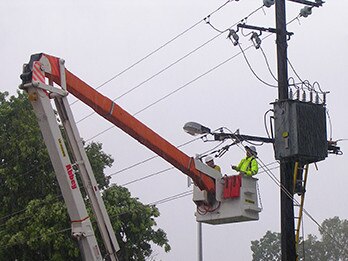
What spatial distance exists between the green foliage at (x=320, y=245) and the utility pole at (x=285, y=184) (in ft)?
162

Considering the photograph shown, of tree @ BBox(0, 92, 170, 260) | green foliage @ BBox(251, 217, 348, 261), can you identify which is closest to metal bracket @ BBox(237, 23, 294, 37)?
tree @ BBox(0, 92, 170, 260)

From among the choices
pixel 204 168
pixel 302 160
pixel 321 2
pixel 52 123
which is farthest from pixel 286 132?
pixel 52 123

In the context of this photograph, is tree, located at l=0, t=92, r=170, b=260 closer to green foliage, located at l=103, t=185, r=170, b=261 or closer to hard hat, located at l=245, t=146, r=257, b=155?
green foliage, located at l=103, t=185, r=170, b=261

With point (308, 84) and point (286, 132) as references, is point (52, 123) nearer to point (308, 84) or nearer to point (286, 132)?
point (286, 132)

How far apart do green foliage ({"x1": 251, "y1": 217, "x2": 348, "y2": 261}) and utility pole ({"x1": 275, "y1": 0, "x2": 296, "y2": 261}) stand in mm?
49309

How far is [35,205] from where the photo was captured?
21797mm

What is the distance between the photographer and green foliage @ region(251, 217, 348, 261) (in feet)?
214

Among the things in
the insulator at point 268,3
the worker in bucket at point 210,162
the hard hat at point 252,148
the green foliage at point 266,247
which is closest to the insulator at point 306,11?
the insulator at point 268,3

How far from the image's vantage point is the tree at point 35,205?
70.1 feet

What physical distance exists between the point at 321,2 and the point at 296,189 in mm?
4435

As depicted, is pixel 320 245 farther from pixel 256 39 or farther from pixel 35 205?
pixel 256 39

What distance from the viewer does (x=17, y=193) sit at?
2320cm

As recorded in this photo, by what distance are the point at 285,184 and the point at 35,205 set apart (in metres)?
11.4

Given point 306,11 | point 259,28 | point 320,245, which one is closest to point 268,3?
point 259,28
